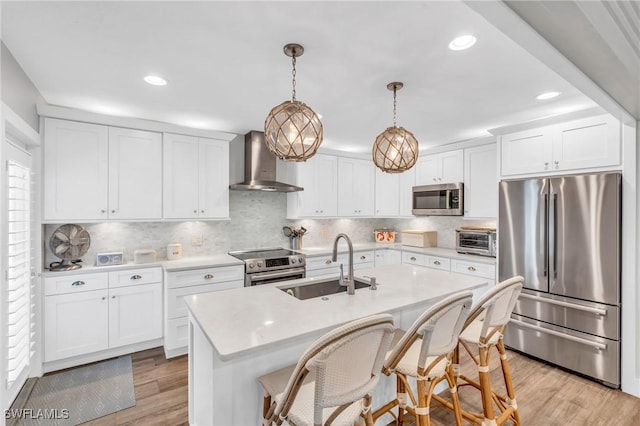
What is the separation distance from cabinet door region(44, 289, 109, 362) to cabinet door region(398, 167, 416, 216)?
4.04 meters

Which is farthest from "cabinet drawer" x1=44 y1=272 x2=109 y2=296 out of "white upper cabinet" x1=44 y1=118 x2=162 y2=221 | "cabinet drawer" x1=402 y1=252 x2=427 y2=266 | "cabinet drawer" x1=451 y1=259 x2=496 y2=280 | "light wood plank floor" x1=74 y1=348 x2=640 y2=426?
"cabinet drawer" x1=451 y1=259 x2=496 y2=280

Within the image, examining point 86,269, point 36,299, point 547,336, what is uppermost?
point 86,269

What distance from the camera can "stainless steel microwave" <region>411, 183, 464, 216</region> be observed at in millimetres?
4051

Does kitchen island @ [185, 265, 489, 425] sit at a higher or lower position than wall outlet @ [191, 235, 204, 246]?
lower

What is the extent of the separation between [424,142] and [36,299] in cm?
471

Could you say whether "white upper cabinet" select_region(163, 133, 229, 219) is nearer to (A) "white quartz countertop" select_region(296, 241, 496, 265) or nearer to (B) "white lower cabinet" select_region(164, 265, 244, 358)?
(B) "white lower cabinet" select_region(164, 265, 244, 358)

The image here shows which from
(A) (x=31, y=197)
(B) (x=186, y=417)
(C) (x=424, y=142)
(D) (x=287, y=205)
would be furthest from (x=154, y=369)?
(C) (x=424, y=142)

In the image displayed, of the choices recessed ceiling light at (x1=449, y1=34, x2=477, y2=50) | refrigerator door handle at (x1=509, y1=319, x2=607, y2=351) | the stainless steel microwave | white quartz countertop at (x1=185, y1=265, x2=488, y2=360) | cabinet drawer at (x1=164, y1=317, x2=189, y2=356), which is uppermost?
recessed ceiling light at (x1=449, y1=34, x2=477, y2=50)

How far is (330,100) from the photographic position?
2.73m

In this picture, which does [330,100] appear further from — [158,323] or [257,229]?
[158,323]

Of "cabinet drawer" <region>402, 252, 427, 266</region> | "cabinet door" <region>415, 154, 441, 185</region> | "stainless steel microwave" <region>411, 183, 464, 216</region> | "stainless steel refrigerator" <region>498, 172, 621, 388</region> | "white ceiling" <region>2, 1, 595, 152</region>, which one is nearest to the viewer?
"white ceiling" <region>2, 1, 595, 152</region>

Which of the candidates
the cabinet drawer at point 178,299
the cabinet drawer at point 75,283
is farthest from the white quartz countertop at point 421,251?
the cabinet drawer at point 75,283

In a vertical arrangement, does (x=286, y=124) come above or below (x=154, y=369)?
above

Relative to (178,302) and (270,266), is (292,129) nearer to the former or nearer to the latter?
(270,266)
